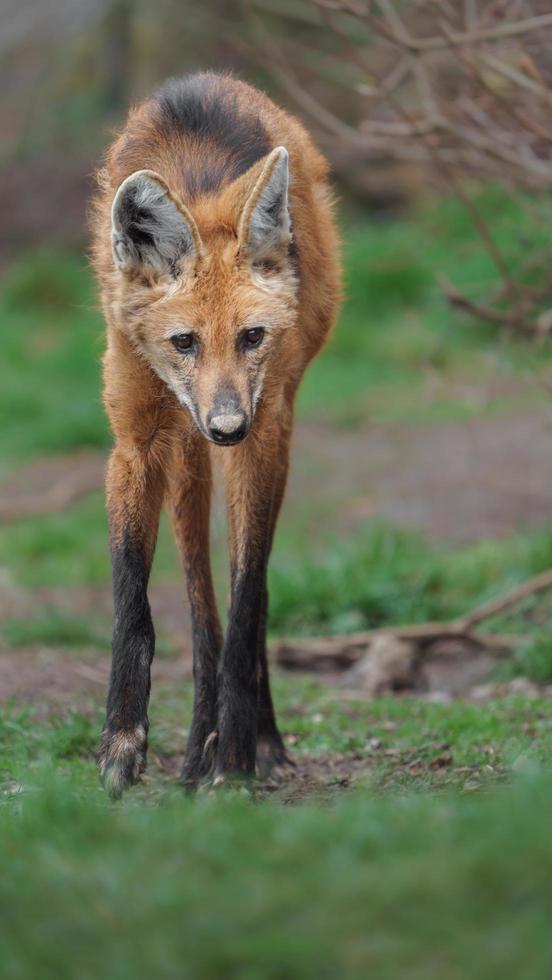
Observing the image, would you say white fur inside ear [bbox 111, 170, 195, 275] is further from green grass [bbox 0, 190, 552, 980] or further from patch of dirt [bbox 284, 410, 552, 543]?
Answer: patch of dirt [bbox 284, 410, 552, 543]

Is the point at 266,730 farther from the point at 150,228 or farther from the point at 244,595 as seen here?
the point at 150,228

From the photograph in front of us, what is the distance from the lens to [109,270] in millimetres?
4227

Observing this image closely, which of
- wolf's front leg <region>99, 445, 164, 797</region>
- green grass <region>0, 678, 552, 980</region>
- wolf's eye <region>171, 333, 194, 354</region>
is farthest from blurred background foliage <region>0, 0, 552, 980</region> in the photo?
wolf's eye <region>171, 333, 194, 354</region>

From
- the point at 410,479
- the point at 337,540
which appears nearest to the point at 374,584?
the point at 337,540

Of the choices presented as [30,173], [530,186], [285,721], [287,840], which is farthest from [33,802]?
[30,173]

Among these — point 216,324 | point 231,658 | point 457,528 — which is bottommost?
point 457,528

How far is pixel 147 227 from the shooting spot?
394cm

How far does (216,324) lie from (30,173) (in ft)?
46.0

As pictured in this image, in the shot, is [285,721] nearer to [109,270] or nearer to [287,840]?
[109,270]

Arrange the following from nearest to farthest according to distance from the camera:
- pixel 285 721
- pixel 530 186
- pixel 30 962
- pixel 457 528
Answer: pixel 30 962 < pixel 285 721 < pixel 530 186 < pixel 457 528

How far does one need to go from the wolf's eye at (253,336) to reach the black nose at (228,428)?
0.30m

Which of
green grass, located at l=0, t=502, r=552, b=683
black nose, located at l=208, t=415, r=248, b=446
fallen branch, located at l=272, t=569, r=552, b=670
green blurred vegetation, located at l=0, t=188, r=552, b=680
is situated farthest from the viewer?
green blurred vegetation, located at l=0, t=188, r=552, b=680

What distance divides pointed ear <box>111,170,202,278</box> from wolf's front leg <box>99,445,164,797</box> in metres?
0.56

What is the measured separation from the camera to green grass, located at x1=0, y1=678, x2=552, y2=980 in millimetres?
2057
